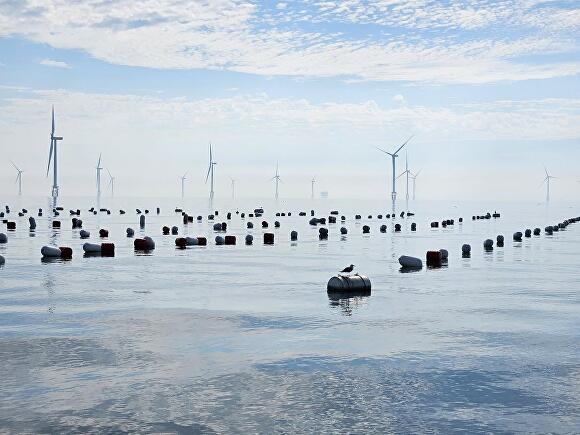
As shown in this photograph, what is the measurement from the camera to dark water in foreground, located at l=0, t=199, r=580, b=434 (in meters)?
13.2

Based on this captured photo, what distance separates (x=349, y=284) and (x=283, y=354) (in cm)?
1240

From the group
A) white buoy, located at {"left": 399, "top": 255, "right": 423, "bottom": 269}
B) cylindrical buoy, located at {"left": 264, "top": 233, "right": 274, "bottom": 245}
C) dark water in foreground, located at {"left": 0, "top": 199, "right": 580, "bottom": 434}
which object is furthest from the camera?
cylindrical buoy, located at {"left": 264, "top": 233, "right": 274, "bottom": 245}

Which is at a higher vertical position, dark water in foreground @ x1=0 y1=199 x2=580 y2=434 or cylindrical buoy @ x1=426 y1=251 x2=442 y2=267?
cylindrical buoy @ x1=426 y1=251 x2=442 y2=267

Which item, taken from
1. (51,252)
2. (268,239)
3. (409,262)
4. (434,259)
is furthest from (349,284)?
(268,239)

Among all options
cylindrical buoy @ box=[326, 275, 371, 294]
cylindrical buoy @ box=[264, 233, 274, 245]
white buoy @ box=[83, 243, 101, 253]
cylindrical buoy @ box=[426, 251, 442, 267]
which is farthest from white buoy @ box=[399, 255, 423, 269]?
cylindrical buoy @ box=[264, 233, 274, 245]

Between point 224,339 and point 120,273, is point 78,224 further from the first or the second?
point 224,339

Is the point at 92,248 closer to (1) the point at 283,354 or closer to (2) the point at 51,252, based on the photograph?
(2) the point at 51,252

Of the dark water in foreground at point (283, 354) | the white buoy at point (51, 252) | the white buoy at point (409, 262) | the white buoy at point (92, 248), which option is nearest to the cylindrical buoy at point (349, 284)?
the dark water in foreground at point (283, 354)

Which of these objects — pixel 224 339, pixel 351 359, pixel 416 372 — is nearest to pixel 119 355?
pixel 224 339

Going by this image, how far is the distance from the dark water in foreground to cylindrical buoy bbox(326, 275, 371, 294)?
0.98m

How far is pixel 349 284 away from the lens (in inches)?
1199

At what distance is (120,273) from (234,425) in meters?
26.2

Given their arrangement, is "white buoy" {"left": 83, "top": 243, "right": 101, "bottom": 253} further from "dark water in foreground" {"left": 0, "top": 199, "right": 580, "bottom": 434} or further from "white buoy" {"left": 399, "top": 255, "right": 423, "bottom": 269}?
"white buoy" {"left": 399, "top": 255, "right": 423, "bottom": 269}

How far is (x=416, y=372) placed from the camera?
16.6 meters
